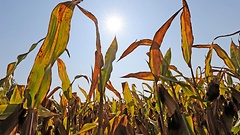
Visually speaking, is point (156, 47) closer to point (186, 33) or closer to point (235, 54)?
point (186, 33)

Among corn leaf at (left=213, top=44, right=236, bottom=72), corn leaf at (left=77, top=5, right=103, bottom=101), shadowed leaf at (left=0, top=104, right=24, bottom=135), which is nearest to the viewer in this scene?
shadowed leaf at (left=0, top=104, right=24, bottom=135)

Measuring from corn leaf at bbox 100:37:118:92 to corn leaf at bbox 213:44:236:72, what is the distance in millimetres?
466

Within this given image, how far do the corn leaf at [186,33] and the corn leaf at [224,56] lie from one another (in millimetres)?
255

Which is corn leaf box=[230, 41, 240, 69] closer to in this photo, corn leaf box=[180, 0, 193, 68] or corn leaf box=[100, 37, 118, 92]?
corn leaf box=[180, 0, 193, 68]

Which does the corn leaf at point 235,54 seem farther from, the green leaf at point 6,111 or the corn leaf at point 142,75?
the green leaf at point 6,111

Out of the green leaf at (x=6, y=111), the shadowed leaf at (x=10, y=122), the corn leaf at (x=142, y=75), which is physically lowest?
A: the shadowed leaf at (x=10, y=122)

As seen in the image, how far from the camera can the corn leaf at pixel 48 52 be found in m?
0.59

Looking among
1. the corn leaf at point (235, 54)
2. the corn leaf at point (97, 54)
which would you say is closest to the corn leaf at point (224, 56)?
the corn leaf at point (235, 54)

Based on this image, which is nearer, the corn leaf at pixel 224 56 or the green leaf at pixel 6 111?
the green leaf at pixel 6 111

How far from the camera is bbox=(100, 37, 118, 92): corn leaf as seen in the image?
0.68m

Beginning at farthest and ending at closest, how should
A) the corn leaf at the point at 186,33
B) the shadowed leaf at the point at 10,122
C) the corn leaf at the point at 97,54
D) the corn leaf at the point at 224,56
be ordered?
1. the corn leaf at the point at 224,56
2. the corn leaf at the point at 186,33
3. the corn leaf at the point at 97,54
4. the shadowed leaf at the point at 10,122

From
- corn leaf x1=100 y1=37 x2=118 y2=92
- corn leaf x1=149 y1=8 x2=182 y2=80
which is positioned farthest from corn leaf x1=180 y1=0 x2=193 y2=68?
corn leaf x1=100 y1=37 x2=118 y2=92

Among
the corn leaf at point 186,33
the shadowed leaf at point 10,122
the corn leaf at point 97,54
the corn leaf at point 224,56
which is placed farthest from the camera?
the corn leaf at point 224,56

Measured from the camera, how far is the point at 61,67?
0.93 m
